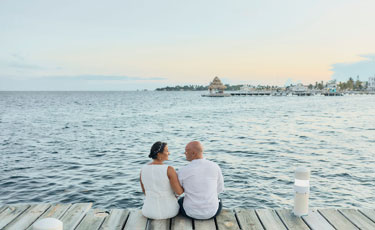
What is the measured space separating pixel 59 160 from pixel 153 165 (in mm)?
14682

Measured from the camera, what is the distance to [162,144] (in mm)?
5043

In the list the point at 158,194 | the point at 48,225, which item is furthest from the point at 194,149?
the point at 48,225

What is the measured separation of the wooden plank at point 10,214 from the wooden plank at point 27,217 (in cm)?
9

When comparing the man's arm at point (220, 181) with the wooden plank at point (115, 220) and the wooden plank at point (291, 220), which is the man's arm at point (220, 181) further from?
the wooden plank at point (115, 220)

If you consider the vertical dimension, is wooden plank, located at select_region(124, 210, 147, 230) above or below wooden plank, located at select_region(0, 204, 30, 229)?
above

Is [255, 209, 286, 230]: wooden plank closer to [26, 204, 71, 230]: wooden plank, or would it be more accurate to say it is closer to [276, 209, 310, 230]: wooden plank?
[276, 209, 310, 230]: wooden plank

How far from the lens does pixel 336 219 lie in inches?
221

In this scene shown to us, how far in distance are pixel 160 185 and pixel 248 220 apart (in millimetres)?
1668

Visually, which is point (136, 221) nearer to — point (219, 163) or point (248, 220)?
point (248, 220)

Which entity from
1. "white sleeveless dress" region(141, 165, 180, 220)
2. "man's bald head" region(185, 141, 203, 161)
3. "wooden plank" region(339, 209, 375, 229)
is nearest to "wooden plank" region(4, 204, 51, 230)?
"white sleeveless dress" region(141, 165, 180, 220)

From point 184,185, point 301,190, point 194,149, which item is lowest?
point 301,190

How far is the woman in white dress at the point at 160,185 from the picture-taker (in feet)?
16.4

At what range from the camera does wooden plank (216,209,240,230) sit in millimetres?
5203

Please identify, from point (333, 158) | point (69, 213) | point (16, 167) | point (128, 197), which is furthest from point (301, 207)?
point (16, 167)
